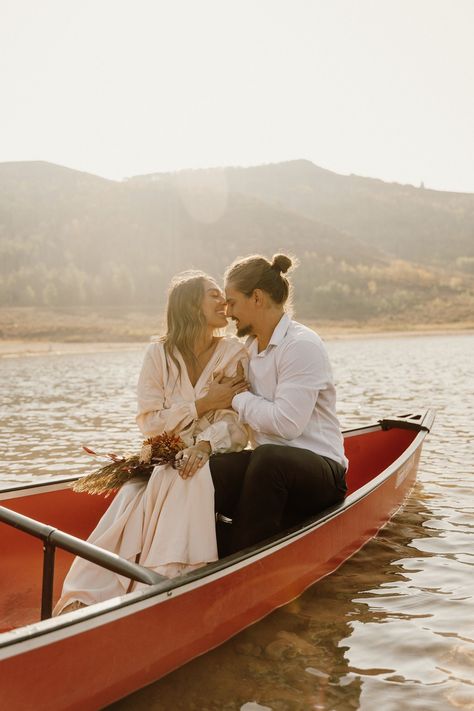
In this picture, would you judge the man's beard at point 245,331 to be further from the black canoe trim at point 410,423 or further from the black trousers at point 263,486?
the black canoe trim at point 410,423

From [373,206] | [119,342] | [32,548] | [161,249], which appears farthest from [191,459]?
[373,206]

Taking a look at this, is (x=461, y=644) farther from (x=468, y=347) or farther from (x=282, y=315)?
(x=468, y=347)

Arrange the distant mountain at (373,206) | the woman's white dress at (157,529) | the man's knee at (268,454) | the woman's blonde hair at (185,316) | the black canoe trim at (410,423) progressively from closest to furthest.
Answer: the woman's white dress at (157,529) → the man's knee at (268,454) → the woman's blonde hair at (185,316) → the black canoe trim at (410,423) → the distant mountain at (373,206)

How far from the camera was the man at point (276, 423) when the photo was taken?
12.4ft

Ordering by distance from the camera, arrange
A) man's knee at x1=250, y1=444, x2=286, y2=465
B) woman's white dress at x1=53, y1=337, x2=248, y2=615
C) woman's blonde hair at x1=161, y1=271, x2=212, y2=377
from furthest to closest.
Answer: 1. woman's blonde hair at x1=161, y1=271, x2=212, y2=377
2. man's knee at x1=250, y1=444, x2=286, y2=465
3. woman's white dress at x1=53, y1=337, x2=248, y2=615

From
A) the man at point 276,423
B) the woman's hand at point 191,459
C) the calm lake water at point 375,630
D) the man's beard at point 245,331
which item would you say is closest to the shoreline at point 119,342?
the calm lake water at point 375,630

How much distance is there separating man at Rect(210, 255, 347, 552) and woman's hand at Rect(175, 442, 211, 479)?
0.10m

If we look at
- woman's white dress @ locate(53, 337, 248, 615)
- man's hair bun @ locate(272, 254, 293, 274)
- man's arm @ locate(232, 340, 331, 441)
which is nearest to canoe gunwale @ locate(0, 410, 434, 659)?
woman's white dress @ locate(53, 337, 248, 615)

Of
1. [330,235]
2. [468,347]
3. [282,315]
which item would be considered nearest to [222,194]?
[330,235]

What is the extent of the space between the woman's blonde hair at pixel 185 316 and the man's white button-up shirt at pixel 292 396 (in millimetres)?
369

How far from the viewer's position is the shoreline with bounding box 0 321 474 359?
32125mm

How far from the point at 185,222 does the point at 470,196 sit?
243ft

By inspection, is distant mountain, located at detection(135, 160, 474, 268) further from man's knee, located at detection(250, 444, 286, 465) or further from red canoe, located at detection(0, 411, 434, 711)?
man's knee, located at detection(250, 444, 286, 465)

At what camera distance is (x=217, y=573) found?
328cm
